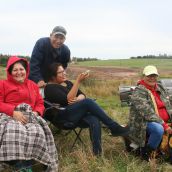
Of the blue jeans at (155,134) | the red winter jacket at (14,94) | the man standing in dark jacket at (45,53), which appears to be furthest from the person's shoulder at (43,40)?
the blue jeans at (155,134)

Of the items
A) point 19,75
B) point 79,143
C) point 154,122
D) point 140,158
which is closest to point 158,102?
point 154,122

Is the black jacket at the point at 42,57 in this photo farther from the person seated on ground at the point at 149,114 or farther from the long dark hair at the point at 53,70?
the person seated on ground at the point at 149,114

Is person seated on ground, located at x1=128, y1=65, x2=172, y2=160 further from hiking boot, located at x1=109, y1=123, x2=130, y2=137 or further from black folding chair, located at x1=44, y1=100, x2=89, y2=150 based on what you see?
black folding chair, located at x1=44, y1=100, x2=89, y2=150

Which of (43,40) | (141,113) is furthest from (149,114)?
(43,40)

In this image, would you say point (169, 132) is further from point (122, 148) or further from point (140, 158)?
point (122, 148)

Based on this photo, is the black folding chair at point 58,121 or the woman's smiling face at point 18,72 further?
the black folding chair at point 58,121

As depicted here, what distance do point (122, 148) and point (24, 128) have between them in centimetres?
183

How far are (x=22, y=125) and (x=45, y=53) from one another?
1.89 metres

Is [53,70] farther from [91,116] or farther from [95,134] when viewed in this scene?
[95,134]

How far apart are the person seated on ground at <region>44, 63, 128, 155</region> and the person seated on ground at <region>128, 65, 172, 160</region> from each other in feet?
0.66

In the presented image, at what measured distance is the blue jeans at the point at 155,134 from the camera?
506cm

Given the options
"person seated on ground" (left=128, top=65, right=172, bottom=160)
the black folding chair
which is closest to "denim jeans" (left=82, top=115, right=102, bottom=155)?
the black folding chair

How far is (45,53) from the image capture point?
20.3ft

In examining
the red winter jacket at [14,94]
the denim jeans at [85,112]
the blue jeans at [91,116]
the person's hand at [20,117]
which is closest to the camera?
the person's hand at [20,117]
